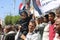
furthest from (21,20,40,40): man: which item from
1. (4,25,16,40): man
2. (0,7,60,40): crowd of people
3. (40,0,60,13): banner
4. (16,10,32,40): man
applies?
(4,25,16,40): man

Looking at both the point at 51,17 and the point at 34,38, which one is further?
the point at 34,38

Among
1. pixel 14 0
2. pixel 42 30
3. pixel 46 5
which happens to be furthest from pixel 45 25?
pixel 14 0

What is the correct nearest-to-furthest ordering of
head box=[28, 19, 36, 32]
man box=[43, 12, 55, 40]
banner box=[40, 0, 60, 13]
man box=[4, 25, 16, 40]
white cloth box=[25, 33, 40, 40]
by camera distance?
banner box=[40, 0, 60, 13] < man box=[43, 12, 55, 40] < white cloth box=[25, 33, 40, 40] < head box=[28, 19, 36, 32] < man box=[4, 25, 16, 40]

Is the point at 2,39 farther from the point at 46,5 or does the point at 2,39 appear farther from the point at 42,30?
the point at 46,5

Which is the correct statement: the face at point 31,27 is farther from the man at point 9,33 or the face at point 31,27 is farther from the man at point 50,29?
the man at point 9,33

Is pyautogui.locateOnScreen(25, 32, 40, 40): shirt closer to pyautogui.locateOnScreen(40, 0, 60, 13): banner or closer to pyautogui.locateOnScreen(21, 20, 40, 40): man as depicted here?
pyautogui.locateOnScreen(21, 20, 40, 40): man

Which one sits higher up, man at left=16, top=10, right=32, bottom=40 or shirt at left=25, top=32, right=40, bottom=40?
man at left=16, top=10, right=32, bottom=40

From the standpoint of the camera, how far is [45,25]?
7258 mm

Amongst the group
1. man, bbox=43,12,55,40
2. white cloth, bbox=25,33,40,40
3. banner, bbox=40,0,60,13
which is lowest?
white cloth, bbox=25,33,40,40

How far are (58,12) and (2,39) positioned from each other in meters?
4.61

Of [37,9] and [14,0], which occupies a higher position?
[14,0]

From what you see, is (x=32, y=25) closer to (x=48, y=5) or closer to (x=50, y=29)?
(x=50, y=29)

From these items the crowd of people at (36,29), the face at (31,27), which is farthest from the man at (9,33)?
the face at (31,27)

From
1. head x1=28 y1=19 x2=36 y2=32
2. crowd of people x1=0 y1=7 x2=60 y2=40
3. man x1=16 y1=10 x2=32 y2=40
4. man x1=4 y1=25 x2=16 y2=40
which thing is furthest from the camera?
man x1=4 y1=25 x2=16 y2=40
